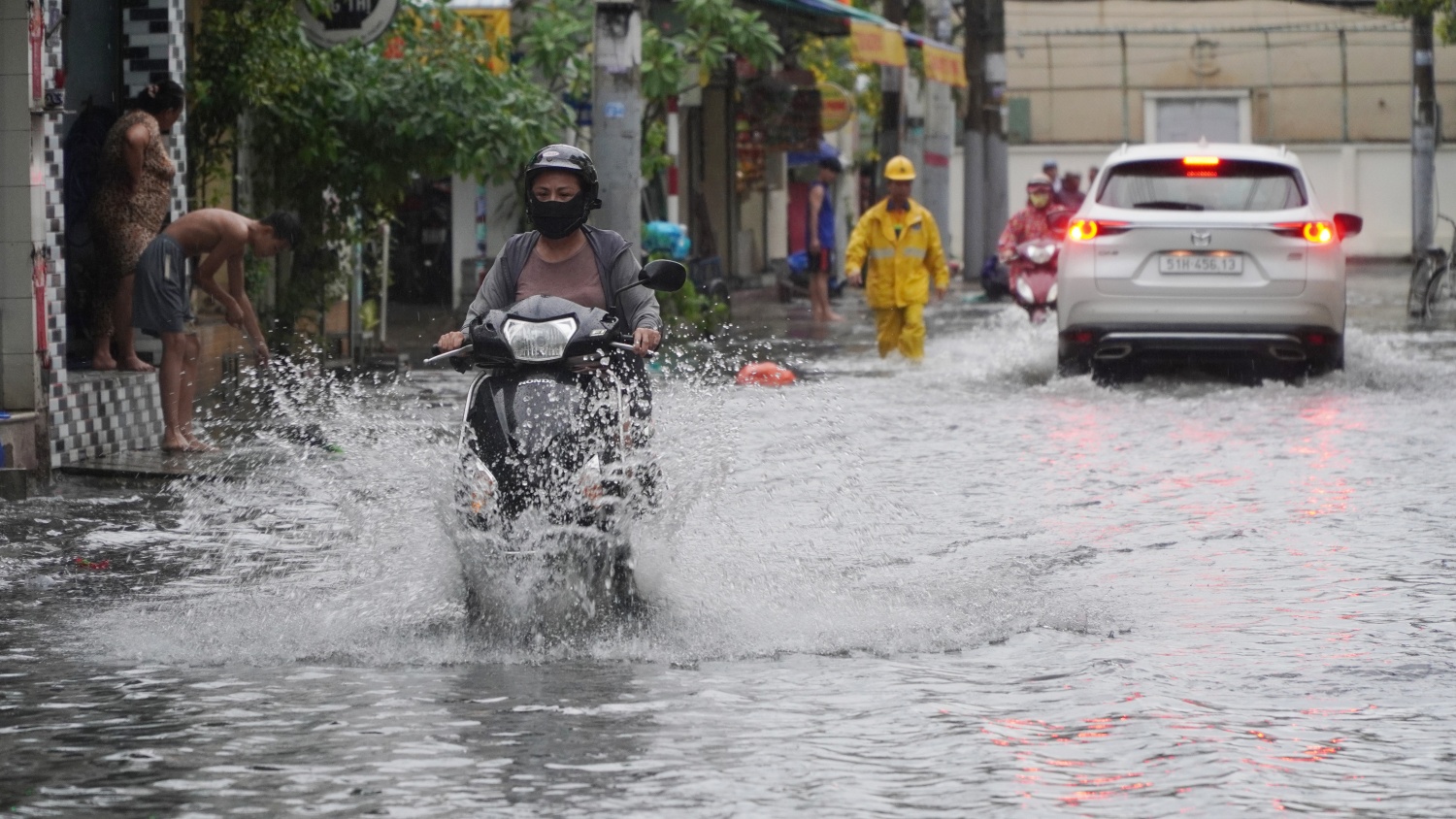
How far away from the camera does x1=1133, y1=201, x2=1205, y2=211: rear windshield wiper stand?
16.1 m

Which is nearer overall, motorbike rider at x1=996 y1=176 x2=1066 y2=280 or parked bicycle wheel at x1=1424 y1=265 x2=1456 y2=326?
motorbike rider at x1=996 y1=176 x2=1066 y2=280

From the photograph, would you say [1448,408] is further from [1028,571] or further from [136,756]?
[136,756]

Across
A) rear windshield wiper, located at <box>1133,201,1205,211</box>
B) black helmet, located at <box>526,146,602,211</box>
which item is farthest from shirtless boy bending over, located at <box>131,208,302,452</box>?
rear windshield wiper, located at <box>1133,201,1205,211</box>

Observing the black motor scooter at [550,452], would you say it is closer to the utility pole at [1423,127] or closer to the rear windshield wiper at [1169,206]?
the rear windshield wiper at [1169,206]

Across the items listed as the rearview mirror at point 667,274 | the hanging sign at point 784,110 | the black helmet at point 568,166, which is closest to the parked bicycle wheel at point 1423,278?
the hanging sign at point 784,110

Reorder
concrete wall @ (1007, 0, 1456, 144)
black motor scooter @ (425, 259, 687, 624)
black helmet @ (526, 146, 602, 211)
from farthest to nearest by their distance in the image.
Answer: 1. concrete wall @ (1007, 0, 1456, 144)
2. black helmet @ (526, 146, 602, 211)
3. black motor scooter @ (425, 259, 687, 624)

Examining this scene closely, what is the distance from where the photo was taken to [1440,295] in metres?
25.2

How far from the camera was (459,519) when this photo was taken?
7.06 meters

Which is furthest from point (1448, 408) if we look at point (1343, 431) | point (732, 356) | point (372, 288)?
point (372, 288)

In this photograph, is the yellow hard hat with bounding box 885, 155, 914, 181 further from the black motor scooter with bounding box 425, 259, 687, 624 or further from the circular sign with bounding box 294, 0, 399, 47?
the black motor scooter with bounding box 425, 259, 687, 624

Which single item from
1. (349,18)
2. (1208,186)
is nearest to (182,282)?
(349,18)

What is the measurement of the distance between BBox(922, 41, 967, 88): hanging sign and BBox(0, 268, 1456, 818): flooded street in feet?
58.4

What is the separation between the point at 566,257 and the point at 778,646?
1537mm

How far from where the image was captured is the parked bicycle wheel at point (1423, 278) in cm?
2514
